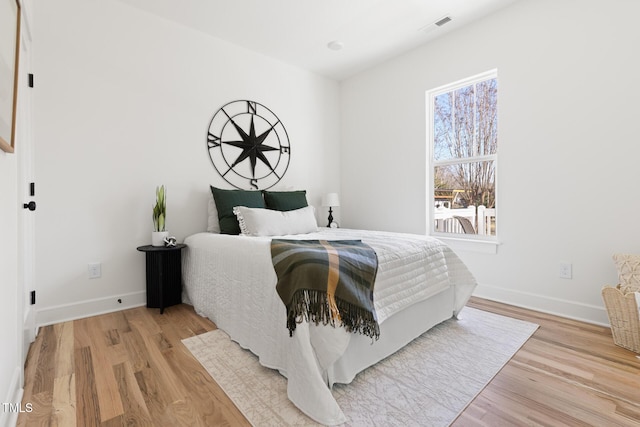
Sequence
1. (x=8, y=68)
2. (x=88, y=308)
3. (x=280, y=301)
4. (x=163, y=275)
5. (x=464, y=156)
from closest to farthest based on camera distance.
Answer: (x=8, y=68), (x=280, y=301), (x=88, y=308), (x=163, y=275), (x=464, y=156)

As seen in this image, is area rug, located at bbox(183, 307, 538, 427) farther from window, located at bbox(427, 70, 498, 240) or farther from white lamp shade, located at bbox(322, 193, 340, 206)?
white lamp shade, located at bbox(322, 193, 340, 206)

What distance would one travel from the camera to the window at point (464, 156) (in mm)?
2934

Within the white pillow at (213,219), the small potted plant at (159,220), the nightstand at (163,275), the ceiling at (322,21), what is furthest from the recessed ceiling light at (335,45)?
the nightstand at (163,275)

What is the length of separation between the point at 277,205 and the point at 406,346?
1840 millimetres

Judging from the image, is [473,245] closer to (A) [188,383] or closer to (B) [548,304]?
(B) [548,304]

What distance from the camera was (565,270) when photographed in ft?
8.02

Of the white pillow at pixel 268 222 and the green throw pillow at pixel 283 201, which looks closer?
the white pillow at pixel 268 222

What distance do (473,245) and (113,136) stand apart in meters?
3.44

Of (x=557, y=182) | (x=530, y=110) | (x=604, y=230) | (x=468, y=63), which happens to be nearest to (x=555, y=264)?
(x=604, y=230)

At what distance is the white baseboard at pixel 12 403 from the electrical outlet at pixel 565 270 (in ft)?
11.2

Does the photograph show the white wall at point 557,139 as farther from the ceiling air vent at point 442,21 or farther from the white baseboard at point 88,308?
the white baseboard at point 88,308

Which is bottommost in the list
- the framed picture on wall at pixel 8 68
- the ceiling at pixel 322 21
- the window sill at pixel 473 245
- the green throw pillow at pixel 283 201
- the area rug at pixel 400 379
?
the area rug at pixel 400 379

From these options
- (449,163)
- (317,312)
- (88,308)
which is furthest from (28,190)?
(449,163)

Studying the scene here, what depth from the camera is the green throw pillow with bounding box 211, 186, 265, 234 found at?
279 cm
